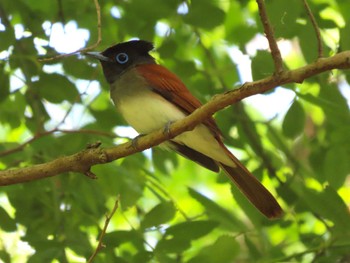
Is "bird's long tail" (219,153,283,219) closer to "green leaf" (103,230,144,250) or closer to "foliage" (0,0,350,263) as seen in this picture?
"foliage" (0,0,350,263)

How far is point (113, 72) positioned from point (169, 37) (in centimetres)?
57

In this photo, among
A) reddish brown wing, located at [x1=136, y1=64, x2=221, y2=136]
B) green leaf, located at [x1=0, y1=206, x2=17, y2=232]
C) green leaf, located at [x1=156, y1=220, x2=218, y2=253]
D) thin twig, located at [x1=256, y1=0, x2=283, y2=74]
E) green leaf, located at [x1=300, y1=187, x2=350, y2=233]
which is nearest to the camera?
thin twig, located at [x1=256, y1=0, x2=283, y2=74]

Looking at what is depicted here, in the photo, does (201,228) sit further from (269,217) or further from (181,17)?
(181,17)

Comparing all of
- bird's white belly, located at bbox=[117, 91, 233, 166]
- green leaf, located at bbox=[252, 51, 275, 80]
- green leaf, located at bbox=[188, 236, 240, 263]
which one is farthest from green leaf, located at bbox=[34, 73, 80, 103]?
green leaf, located at bbox=[188, 236, 240, 263]

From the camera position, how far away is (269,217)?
4.46m

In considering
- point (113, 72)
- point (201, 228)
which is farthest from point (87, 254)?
point (113, 72)

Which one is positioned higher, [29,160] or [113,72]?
[113,72]

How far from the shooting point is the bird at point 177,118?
446 centimetres

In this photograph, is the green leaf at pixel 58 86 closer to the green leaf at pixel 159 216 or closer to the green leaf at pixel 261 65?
the green leaf at pixel 159 216

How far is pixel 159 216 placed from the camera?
13.7 ft

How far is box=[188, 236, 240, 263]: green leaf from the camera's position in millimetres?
3857

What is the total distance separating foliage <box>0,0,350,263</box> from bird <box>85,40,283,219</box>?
15 centimetres

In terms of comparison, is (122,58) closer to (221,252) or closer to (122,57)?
(122,57)

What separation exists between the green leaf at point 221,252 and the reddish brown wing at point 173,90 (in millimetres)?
829
